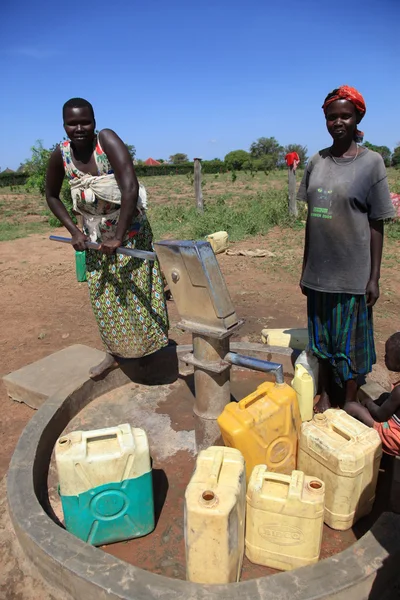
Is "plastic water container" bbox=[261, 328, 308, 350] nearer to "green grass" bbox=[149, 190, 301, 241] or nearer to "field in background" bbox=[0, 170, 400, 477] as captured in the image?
"field in background" bbox=[0, 170, 400, 477]

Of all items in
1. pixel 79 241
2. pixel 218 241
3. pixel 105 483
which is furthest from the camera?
pixel 218 241

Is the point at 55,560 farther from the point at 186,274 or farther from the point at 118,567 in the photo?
the point at 186,274

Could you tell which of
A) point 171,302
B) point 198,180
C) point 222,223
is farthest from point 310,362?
point 198,180

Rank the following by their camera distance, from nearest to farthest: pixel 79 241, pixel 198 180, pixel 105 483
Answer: pixel 105 483 → pixel 79 241 → pixel 198 180

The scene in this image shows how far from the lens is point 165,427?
2.79 m

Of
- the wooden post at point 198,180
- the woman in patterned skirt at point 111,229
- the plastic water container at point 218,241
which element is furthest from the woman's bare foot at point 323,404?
the wooden post at point 198,180

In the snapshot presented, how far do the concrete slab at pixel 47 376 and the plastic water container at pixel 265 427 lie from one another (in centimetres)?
141

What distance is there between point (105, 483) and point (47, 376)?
168cm

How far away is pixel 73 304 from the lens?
217 inches

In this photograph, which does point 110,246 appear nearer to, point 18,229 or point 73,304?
point 73,304

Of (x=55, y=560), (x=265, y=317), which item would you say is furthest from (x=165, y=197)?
(x=55, y=560)

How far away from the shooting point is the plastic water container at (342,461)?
1.85m

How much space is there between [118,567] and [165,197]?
17.2m

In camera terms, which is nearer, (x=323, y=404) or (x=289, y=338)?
(x=323, y=404)
